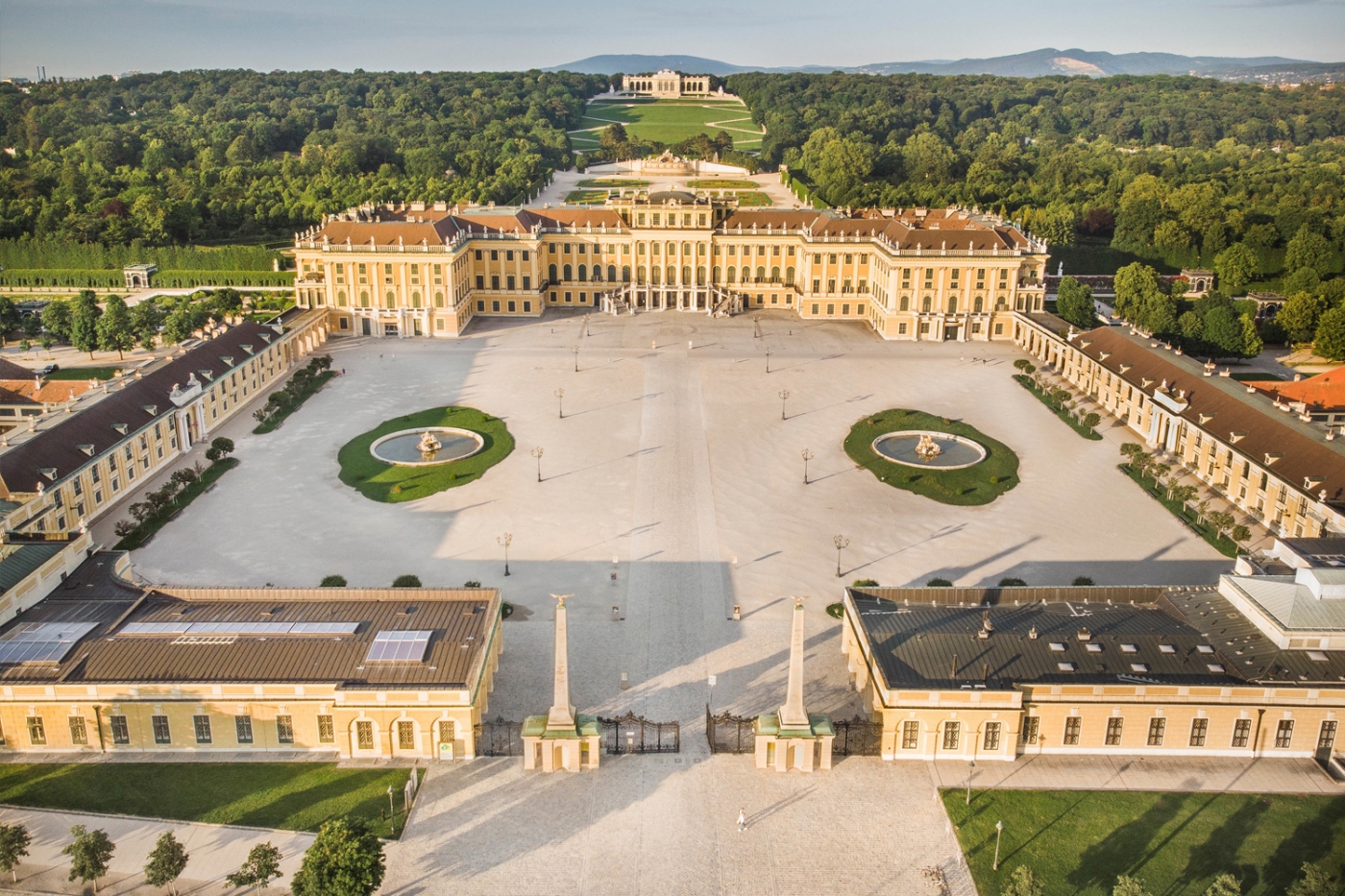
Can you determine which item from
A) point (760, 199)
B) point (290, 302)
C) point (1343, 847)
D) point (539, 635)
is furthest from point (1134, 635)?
point (760, 199)

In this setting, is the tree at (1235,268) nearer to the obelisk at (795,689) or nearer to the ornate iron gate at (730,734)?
the obelisk at (795,689)

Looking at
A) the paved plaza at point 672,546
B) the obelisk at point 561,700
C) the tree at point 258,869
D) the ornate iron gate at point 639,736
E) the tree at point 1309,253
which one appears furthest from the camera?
the tree at point 1309,253

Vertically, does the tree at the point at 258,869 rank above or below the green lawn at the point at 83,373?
below

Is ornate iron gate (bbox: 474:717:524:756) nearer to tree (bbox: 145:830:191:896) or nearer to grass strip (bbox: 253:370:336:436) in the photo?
tree (bbox: 145:830:191:896)

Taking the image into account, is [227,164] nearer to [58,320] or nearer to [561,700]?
[58,320]

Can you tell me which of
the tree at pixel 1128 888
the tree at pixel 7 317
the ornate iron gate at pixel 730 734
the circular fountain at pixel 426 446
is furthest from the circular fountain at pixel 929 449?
the tree at pixel 7 317

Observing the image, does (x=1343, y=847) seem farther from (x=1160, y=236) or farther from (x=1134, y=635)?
(x=1160, y=236)
